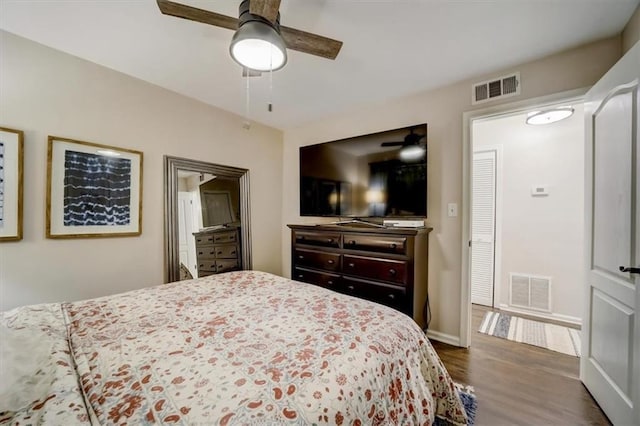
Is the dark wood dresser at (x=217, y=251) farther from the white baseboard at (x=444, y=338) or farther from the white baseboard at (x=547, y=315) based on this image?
the white baseboard at (x=547, y=315)

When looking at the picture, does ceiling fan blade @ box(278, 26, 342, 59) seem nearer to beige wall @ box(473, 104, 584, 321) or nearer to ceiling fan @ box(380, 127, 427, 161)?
ceiling fan @ box(380, 127, 427, 161)

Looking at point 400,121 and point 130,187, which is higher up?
point 400,121

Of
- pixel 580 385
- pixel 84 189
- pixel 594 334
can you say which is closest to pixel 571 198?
pixel 594 334

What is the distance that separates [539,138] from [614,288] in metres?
2.31

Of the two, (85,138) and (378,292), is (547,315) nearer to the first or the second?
(378,292)

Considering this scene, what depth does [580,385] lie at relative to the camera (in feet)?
6.08

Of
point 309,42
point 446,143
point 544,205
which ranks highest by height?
point 309,42

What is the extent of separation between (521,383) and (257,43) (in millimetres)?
2848

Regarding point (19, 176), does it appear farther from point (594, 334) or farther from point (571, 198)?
point (571, 198)

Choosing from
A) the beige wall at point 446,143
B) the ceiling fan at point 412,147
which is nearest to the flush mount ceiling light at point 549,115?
the beige wall at point 446,143

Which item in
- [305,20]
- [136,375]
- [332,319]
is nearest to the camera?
[136,375]

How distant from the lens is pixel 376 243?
2.38 m

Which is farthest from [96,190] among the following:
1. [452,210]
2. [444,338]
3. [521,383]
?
[521,383]

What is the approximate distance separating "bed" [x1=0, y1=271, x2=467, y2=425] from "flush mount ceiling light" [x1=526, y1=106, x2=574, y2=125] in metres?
2.83
